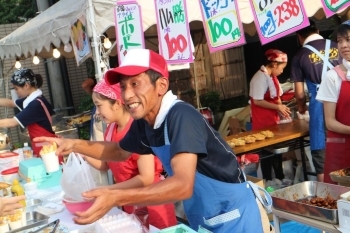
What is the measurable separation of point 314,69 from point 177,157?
3213 mm

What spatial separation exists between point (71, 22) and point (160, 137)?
308 centimetres

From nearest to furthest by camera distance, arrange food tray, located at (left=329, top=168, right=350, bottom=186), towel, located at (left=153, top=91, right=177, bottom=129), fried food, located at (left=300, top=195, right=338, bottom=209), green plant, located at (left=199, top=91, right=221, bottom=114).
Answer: towel, located at (left=153, top=91, right=177, bottom=129), fried food, located at (left=300, top=195, right=338, bottom=209), food tray, located at (left=329, top=168, right=350, bottom=186), green plant, located at (left=199, top=91, right=221, bottom=114)

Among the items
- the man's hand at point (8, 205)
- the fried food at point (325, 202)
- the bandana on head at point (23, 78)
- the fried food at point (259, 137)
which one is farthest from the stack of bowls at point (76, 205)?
the fried food at point (259, 137)

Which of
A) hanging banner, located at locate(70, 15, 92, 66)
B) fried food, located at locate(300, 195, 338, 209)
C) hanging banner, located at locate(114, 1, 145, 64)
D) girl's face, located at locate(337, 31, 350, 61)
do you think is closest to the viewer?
fried food, located at locate(300, 195, 338, 209)

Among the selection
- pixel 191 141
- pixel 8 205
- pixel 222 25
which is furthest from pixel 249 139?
pixel 191 141

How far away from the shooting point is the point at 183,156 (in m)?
1.74

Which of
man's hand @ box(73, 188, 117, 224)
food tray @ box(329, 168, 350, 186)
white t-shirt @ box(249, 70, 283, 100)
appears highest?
white t-shirt @ box(249, 70, 283, 100)

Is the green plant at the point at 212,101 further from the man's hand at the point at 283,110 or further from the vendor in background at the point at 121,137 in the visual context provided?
the vendor in background at the point at 121,137

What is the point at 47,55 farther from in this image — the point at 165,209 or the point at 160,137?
the point at 160,137

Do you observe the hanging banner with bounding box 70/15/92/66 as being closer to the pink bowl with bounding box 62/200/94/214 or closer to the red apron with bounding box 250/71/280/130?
the pink bowl with bounding box 62/200/94/214

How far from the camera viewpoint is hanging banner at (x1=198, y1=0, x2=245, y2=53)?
402cm

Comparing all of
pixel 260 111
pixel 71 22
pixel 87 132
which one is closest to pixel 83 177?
pixel 71 22

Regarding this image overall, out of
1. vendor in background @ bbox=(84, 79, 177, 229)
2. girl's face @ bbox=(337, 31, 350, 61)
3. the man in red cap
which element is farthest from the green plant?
the man in red cap

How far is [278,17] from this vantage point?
3.81 metres
